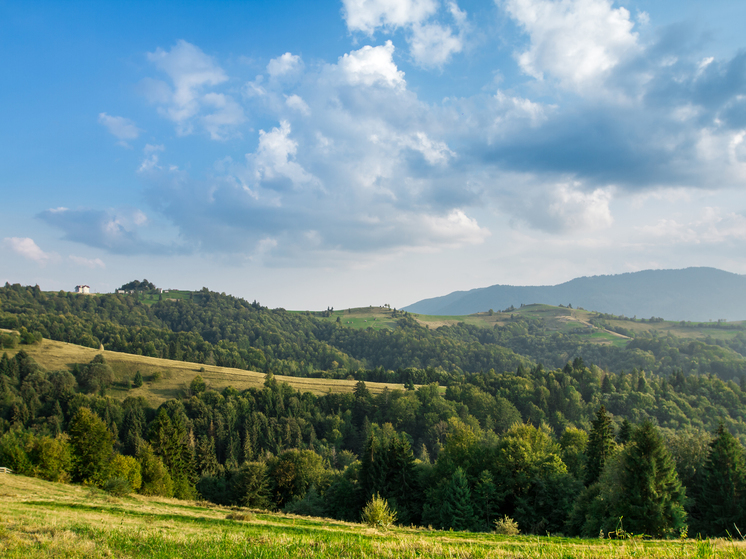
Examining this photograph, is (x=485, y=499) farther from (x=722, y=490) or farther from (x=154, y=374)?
(x=154, y=374)

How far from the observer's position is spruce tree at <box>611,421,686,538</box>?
37.8 meters

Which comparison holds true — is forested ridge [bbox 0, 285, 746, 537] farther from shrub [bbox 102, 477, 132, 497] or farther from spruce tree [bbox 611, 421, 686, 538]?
shrub [bbox 102, 477, 132, 497]

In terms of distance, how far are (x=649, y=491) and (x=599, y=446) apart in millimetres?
17568

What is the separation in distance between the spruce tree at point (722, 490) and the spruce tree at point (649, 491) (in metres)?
15.6

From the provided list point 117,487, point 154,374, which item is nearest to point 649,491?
point 117,487

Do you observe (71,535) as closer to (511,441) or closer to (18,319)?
(511,441)

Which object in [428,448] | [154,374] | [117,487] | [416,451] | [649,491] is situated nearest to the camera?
[649,491]

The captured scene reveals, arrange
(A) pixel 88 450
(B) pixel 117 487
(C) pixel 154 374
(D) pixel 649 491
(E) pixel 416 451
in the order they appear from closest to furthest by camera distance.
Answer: (D) pixel 649 491, (B) pixel 117 487, (A) pixel 88 450, (E) pixel 416 451, (C) pixel 154 374

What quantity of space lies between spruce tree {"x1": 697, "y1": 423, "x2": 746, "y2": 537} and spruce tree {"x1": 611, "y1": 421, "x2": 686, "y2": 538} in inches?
615

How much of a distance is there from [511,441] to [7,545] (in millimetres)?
55796

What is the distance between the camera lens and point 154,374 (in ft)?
465

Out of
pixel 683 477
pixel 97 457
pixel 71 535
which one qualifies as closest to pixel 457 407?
pixel 683 477

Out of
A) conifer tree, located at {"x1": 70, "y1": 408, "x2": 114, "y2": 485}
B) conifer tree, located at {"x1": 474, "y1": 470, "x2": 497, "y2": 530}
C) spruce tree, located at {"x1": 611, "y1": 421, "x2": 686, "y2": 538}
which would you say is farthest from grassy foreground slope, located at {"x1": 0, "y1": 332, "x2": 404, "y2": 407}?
spruce tree, located at {"x1": 611, "y1": 421, "x2": 686, "y2": 538}

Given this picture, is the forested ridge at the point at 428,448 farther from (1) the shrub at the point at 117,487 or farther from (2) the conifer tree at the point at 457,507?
(1) the shrub at the point at 117,487
